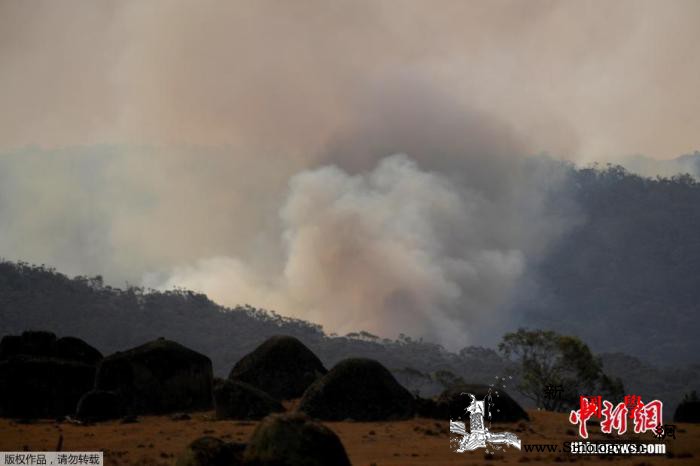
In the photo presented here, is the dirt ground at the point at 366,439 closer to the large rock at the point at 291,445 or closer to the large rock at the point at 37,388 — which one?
the large rock at the point at 37,388

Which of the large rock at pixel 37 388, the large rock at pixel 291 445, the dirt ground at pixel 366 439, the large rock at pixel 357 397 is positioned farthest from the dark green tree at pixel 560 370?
the large rock at pixel 291 445

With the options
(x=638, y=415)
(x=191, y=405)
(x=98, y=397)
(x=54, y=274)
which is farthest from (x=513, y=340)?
(x=54, y=274)

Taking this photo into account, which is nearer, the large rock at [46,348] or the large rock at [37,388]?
the large rock at [37,388]

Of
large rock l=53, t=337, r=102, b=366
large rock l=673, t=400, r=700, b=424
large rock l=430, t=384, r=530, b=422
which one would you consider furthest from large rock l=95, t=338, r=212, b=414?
large rock l=673, t=400, r=700, b=424

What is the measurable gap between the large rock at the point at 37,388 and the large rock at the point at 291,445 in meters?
30.6

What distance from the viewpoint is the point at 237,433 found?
116 feet

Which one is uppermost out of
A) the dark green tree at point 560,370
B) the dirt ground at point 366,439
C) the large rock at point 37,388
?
the dark green tree at point 560,370

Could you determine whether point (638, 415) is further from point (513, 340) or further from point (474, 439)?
point (513, 340)

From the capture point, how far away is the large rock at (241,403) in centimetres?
4147

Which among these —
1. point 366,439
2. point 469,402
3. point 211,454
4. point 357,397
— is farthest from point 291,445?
point 357,397

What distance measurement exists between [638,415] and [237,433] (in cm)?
1577

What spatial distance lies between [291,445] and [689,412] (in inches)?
1371

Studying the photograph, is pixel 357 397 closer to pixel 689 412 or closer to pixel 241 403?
pixel 241 403

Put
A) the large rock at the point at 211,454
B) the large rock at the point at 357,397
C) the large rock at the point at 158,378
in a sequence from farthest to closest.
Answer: the large rock at the point at 158,378, the large rock at the point at 357,397, the large rock at the point at 211,454
